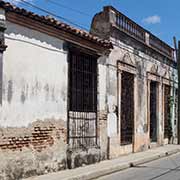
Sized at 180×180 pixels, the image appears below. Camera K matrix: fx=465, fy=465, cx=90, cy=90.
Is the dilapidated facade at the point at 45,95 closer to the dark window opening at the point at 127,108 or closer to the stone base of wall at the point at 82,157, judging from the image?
the stone base of wall at the point at 82,157

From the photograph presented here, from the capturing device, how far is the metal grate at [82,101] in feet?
44.9

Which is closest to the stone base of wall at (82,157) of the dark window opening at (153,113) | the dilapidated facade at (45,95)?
the dilapidated facade at (45,95)

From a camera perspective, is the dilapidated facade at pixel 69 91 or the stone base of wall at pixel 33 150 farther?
the dilapidated facade at pixel 69 91

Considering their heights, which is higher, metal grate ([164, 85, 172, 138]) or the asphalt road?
metal grate ([164, 85, 172, 138])

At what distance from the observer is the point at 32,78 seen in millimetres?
11547

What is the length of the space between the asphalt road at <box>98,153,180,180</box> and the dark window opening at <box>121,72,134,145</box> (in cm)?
197

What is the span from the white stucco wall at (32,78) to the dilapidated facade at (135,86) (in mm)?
3714

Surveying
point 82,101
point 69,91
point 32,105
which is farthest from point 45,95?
point 82,101

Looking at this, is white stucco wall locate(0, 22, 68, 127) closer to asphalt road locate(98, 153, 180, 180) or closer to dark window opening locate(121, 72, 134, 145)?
asphalt road locate(98, 153, 180, 180)

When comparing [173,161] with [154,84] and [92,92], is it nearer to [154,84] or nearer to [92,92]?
[92,92]

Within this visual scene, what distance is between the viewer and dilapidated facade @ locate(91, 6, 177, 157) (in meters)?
17.0

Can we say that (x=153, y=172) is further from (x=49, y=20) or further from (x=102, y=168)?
(x=49, y=20)

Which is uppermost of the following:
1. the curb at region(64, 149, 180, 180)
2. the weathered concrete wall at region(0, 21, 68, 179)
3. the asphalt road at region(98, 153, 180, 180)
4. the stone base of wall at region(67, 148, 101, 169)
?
the weathered concrete wall at region(0, 21, 68, 179)

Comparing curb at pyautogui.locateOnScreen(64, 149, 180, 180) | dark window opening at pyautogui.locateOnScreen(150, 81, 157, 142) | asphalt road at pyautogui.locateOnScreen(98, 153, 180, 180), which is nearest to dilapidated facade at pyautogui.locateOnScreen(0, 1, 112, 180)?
curb at pyautogui.locateOnScreen(64, 149, 180, 180)
